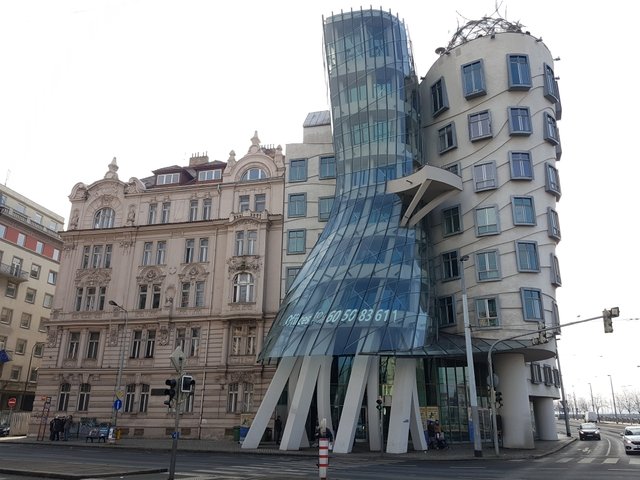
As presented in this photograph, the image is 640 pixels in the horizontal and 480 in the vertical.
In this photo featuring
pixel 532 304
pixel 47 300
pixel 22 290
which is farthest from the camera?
pixel 47 300

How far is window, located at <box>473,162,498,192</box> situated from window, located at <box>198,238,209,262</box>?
23864 mm

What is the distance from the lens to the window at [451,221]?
1589 inches

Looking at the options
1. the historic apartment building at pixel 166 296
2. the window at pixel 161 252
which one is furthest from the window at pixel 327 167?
the window at pixel 161 252

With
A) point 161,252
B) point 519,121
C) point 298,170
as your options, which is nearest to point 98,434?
point 161,252

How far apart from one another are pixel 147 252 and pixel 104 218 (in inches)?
257

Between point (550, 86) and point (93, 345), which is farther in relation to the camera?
point (93, 345)

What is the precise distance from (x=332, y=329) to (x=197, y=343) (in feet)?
55.2

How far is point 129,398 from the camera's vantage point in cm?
4438

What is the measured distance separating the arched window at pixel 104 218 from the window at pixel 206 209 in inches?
366

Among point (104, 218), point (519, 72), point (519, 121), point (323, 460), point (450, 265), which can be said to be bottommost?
point (323, 460)

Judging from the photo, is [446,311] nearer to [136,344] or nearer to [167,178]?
[136,344]

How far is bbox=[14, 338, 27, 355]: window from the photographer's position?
6444 centimetres

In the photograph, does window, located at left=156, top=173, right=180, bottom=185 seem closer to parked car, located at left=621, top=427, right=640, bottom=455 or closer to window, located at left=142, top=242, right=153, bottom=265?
window, located at left=142, top=242, right=153, bottom=265

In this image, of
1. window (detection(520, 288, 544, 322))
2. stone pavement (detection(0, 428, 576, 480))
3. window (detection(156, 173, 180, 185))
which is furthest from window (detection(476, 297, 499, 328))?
window (detection(156, 173, 180, 185))
